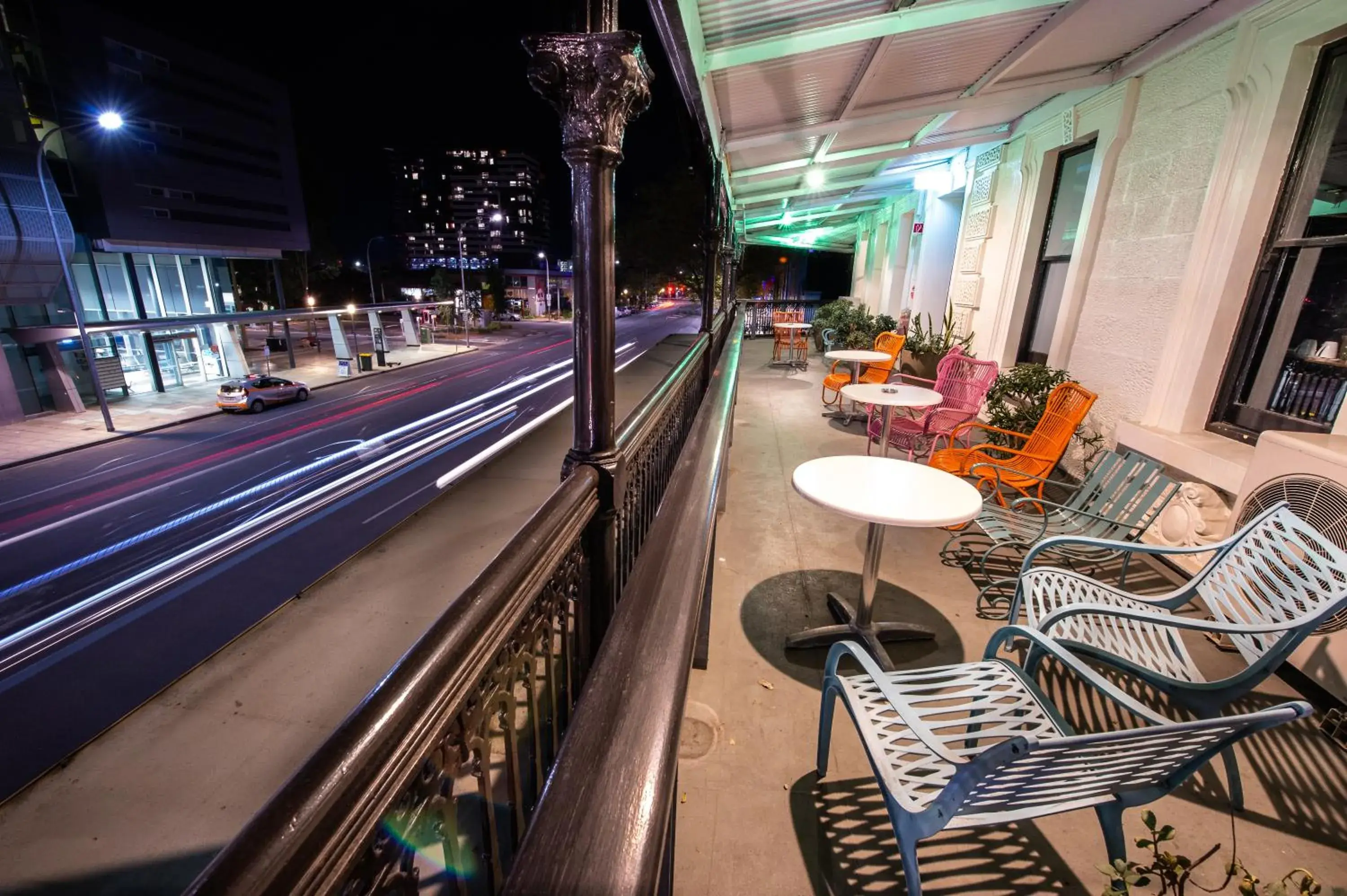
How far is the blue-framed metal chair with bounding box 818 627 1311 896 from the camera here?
1136mm

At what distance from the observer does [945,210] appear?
971cm

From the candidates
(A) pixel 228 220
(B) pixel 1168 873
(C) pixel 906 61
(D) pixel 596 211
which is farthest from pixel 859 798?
(A) pixel 228 220

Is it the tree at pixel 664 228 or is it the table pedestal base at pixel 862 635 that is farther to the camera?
the tree at pixel 664 228

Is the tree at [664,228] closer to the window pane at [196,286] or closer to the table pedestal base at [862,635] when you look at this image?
the window pane at [196,286]

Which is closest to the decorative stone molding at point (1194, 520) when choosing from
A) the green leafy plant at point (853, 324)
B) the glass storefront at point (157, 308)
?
the green leafy plant at point (853, 324)

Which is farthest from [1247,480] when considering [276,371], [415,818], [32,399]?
[276,371]

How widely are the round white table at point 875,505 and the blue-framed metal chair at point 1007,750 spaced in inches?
23.2

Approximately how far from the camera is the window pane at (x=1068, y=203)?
5.37 m

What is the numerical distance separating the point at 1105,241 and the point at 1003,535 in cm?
339

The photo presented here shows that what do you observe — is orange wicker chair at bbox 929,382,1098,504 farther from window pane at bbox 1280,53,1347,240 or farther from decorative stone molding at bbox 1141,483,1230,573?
window pane at bbox 1280,53,1347,240

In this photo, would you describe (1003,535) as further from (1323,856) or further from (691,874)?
(691,874)

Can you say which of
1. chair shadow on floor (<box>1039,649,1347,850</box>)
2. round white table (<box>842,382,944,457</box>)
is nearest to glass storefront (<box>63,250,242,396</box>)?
round white table (<box>842,382,944,457</box>)

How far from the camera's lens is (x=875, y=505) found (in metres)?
2.36

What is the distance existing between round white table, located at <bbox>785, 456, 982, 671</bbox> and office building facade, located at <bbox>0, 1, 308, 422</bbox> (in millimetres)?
16082
